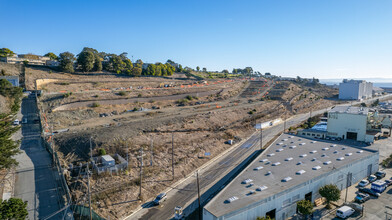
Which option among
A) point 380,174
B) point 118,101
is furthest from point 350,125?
point 118,101

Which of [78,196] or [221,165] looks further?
[221,165]

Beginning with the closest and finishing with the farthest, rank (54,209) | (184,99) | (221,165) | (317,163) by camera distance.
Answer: (54,209) → (317,163) → (221,165) → (184,99)

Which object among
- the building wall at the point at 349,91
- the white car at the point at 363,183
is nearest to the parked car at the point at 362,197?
the white car at the point at 363,183

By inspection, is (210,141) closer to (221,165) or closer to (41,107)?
(221,165)

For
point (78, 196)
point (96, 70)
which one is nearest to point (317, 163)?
point (78, 196)

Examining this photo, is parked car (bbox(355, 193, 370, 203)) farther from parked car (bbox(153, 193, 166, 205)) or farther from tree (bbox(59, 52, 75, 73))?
tree (bbox(59, 52, 75, 73))

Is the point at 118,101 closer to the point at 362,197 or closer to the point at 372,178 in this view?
the point at 362,197
